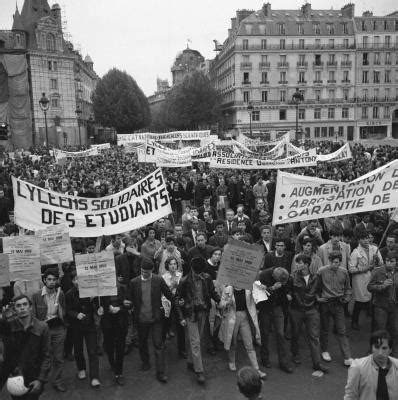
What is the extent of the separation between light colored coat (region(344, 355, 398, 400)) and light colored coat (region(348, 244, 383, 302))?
363cm

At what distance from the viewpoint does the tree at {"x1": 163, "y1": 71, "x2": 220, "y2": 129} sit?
221 ft

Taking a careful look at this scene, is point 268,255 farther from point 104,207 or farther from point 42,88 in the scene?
point 42,88

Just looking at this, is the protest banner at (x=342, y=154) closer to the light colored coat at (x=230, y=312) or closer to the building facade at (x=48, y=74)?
the light colored coat at (x=230, y=312)

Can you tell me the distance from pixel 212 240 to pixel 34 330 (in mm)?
4700

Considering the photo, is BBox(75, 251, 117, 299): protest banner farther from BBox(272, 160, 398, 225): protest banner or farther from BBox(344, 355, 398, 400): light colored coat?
BBox(344, 355, 398, 400): light colored coat

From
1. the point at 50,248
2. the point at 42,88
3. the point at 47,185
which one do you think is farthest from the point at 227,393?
the point at 42,88

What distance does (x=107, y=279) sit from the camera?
6.10 m

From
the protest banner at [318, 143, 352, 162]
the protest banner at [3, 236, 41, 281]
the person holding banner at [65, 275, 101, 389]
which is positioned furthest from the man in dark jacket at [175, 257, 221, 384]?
the protest banner at [318, 143, 352, 162]

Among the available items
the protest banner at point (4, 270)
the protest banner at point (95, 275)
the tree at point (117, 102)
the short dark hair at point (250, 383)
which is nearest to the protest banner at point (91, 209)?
the protest banner at point (4, 270)

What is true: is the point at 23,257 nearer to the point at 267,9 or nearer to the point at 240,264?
the point at 240,264

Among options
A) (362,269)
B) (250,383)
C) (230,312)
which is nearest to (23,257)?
(230,312)

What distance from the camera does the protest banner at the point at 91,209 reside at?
23.7ft

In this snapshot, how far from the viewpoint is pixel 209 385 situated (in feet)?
19.9

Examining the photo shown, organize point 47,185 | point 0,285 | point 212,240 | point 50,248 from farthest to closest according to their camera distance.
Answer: point 47,185 < point 212,240 < point 50,248 < point 0,285
